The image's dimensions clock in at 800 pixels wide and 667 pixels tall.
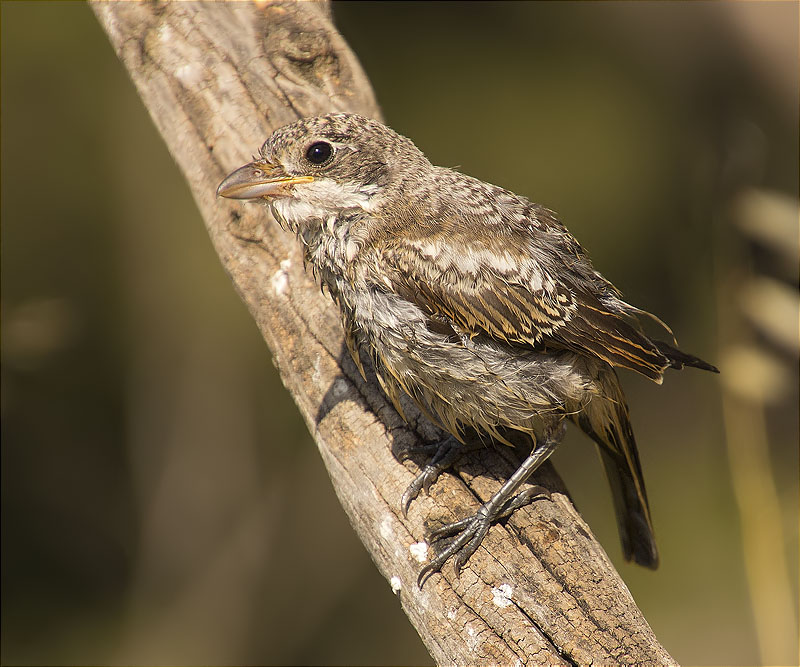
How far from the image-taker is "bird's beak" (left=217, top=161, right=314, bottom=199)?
2994mm

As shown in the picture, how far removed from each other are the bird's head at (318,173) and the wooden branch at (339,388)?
0.52 metres

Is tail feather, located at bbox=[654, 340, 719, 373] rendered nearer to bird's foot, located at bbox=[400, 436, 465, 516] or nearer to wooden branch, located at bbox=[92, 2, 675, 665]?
wooden branch, located at bbox=[92, 2, 675, 665]

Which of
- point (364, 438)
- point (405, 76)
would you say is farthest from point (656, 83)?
point (364, 438)

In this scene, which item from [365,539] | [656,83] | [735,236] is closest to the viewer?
[365,539]

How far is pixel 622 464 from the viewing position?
3330 millimetres

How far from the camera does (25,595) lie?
545 centimetres

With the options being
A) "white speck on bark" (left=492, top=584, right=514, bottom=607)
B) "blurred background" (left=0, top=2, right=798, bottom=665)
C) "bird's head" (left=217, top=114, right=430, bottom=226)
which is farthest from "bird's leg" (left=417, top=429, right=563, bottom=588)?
"blurred background" (left=0, top=2, right=798, bottom=665)

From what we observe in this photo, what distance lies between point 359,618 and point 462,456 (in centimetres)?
288

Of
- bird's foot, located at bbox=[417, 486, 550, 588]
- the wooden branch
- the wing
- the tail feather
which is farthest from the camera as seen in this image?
the tail feather

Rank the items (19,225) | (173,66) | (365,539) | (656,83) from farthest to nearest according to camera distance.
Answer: (656,83), (19,225), (173,66), (365,539)

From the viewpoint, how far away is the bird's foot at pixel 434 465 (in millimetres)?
2855

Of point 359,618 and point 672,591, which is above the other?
point 672,591

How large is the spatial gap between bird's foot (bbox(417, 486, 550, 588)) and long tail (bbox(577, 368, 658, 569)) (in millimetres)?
421

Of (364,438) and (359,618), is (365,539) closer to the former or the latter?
(364,438)
